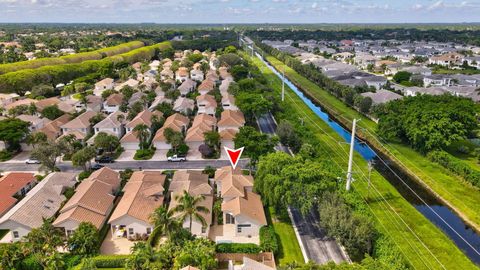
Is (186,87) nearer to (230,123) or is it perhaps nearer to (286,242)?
(230,123)

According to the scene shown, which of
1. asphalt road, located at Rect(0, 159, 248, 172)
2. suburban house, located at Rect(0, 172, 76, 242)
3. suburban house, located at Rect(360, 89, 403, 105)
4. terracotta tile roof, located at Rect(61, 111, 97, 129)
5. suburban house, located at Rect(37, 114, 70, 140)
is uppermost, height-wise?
suburban house, located at Rect(360, 89, 403, 105)

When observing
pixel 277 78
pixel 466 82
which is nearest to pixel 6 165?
pixel 277 78

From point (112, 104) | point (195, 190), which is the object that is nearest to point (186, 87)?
point (112, 104)

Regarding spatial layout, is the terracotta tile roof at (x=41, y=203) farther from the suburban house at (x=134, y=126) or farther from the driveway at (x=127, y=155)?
the suburban house at (x=134, y=126)

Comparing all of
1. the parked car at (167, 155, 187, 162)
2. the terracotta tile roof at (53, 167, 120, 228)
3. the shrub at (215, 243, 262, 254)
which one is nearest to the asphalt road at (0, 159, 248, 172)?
the parked car at (167, 155, 187, 162)

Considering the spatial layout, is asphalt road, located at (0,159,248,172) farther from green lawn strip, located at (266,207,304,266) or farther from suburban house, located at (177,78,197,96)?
suburban house, located at (177,78,197,96)

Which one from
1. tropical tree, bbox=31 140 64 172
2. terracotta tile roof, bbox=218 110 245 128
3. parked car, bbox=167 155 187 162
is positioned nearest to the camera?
tropical tree, bbox=31 140 64 172

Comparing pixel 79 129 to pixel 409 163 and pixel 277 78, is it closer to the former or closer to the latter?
pixel 409 163
